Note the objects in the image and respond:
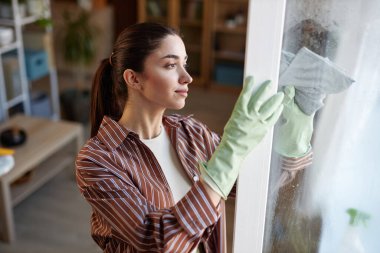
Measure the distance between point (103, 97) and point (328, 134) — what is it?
0.58 metres

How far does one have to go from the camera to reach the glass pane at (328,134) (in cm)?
93

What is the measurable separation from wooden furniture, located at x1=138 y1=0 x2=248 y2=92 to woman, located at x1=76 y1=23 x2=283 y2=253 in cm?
365

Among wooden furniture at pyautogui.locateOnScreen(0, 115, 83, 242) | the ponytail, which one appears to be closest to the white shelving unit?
wooden furniture at pyautogui.locateOnScreen(0, 115, 83, 242)

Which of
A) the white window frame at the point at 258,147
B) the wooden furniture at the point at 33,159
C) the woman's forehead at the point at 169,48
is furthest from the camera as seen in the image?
the wooden furniture at the point at 33,159

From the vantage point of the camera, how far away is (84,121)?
4.20 m

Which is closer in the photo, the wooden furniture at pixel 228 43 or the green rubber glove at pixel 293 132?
the green rubber glove at pixel 293 132

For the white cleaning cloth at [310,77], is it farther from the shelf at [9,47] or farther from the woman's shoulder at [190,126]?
the shelf at [9,47]

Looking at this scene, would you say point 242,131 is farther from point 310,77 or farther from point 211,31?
point 211,31

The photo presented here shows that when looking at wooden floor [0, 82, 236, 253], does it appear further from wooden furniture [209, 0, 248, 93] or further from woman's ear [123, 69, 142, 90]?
wooden furniture [209, 0, 248, 93]

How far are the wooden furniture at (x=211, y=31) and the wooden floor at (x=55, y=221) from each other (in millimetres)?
2018

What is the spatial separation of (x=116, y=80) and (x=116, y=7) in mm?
4179

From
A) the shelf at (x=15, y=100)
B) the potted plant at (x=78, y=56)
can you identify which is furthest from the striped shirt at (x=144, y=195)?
the potted plant at (x=78, y=56)

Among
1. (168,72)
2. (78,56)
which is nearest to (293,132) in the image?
(168,72)

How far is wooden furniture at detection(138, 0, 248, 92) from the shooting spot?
4.86 meters
